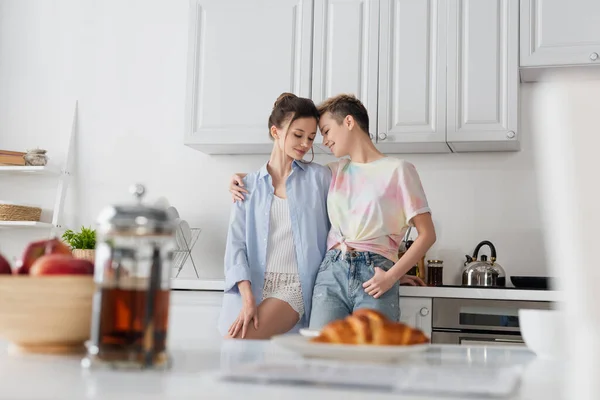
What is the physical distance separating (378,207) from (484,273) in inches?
29.7

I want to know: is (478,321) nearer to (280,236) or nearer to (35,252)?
(280,236)

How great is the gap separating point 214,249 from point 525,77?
5.44ft

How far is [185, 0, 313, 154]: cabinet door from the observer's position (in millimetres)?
3461

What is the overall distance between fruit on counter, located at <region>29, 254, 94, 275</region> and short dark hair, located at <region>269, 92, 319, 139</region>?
194cm

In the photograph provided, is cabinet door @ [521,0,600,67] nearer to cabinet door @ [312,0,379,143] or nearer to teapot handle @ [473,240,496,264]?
cabinet door @ [312,0,379,143]

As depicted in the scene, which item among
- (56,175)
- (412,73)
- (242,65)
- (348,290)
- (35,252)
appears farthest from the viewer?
(56,175)

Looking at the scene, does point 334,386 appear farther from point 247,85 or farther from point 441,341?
point 247,85

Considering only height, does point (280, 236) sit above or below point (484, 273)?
above

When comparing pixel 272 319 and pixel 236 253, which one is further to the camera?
pixel 236 253

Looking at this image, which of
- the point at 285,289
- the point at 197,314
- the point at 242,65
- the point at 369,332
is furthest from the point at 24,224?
the point at 369,332

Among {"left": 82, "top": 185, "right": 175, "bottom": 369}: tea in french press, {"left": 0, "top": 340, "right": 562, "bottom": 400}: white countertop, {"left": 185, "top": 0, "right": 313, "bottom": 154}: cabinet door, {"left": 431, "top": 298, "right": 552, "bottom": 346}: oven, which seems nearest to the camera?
{"left": 0, "top": 340, "right": 562, "bottom": 400}: white countertop

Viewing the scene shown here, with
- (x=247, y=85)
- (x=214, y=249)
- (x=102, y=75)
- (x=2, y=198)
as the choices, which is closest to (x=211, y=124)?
(x=247, y=85)

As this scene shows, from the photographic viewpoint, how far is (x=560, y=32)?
3199 millimetres

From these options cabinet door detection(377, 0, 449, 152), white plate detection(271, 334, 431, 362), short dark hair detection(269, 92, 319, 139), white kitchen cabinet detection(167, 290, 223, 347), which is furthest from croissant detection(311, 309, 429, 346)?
cabinet door detection(377, 0, 449, 152)
